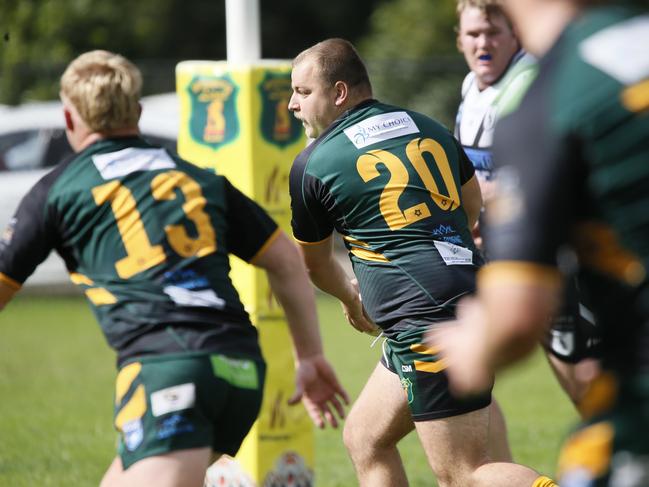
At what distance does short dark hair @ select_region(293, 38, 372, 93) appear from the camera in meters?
4.61

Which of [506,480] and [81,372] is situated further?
[81,372]

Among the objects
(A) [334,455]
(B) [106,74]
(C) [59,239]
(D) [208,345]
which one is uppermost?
(B) [106,74]

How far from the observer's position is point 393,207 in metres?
4.38

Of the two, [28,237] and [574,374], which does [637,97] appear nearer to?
[28,237]

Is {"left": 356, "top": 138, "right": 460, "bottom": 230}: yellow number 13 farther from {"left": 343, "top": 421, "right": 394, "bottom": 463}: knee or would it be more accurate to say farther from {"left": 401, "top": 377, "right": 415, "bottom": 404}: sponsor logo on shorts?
{"left": 343, "top": 421, "right": 394, "bottom": 463}: knee

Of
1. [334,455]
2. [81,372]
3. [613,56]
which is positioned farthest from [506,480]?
[81,372]

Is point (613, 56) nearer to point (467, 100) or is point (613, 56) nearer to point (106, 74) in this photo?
point (106, 74)

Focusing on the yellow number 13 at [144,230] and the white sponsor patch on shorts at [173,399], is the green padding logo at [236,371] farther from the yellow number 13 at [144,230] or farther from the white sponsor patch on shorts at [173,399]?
the yellow number 13 at [144,230]

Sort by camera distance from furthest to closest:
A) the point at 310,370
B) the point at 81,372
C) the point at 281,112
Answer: the point at 81,372 < the point at 281,112 < the point at 310,370

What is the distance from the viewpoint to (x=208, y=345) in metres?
3.52

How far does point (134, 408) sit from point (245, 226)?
70 cm

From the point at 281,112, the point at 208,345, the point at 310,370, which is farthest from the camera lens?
the point at 281,112

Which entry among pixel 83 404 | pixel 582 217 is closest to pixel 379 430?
pixel 582 217

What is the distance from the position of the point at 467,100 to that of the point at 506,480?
2384 mm
